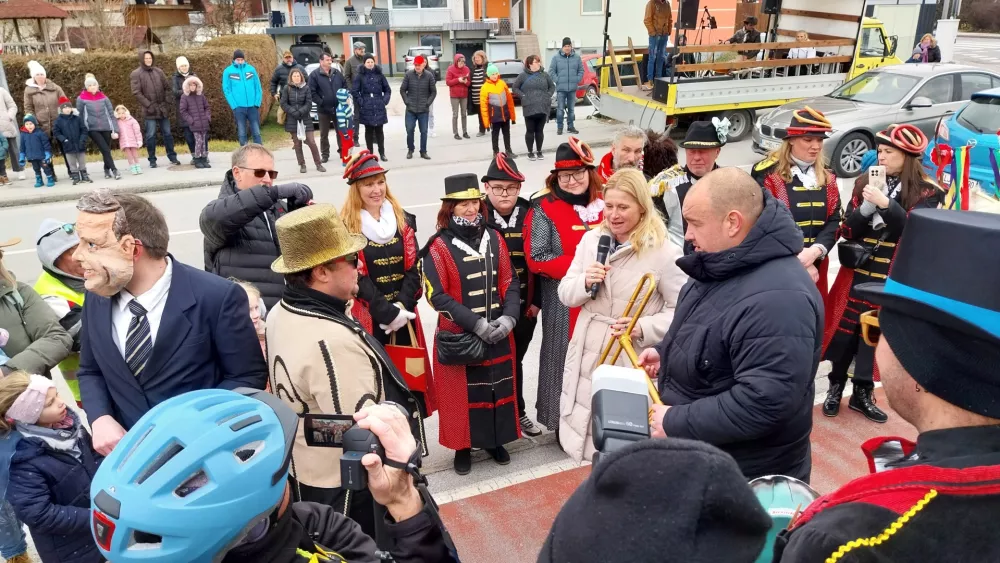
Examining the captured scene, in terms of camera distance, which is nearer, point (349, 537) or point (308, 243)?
point (349, 537)

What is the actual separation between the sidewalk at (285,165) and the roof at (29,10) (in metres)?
5.24

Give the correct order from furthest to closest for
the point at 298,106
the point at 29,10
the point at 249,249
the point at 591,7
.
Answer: the point at 591,7, the point at 29,10, the point at 298,106, the point at 249,249

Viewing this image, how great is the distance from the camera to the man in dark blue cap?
3.94 feet

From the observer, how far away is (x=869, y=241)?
4.65m

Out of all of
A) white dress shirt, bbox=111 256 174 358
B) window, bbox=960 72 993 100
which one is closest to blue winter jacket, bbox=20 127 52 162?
white dress shirt, bbox=111 256 174 358

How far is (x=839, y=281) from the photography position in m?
5.00

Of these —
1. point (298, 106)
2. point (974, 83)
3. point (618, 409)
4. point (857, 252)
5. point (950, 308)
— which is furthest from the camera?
point (298, 106)

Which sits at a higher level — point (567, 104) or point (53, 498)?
point (567, 104)

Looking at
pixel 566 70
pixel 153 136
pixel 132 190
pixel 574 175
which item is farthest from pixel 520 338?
pixel 566 70

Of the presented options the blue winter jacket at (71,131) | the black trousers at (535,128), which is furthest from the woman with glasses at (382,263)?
the blue winter jacket at (71,131)

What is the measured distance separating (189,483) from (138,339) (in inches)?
53.4

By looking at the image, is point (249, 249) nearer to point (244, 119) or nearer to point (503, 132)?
point (503, 132)

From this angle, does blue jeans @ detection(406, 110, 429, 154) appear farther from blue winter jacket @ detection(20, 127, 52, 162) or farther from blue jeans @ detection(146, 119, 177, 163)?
blue winter jacket @ detection(20, 127, 52, 162)

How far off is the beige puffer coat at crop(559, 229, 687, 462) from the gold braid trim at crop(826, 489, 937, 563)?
2335 millimetres
